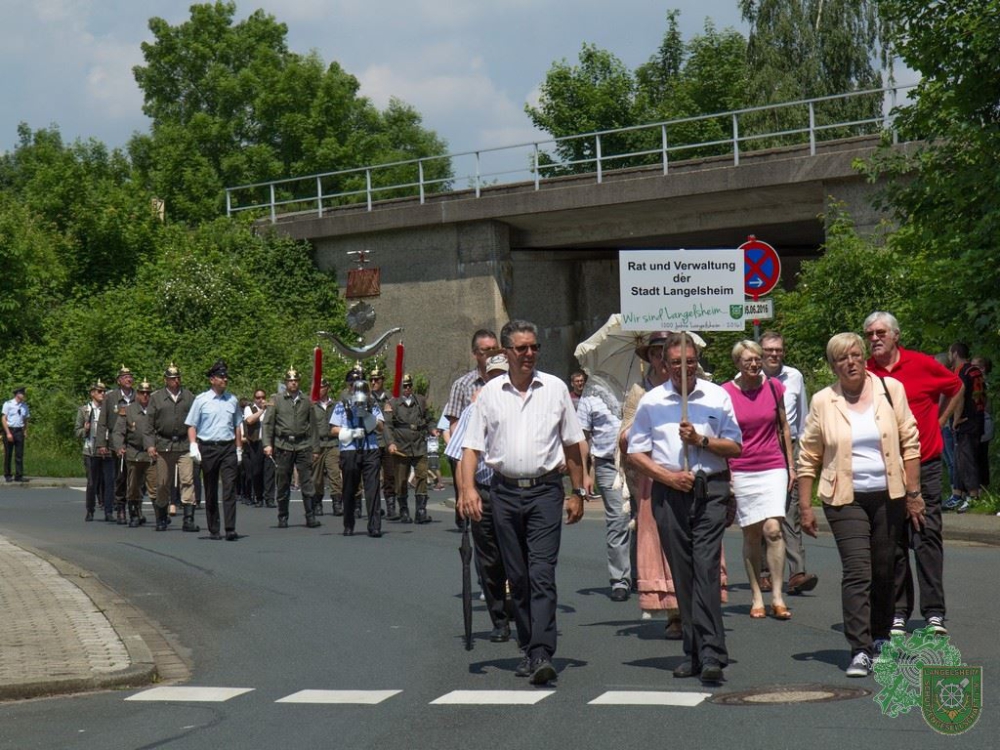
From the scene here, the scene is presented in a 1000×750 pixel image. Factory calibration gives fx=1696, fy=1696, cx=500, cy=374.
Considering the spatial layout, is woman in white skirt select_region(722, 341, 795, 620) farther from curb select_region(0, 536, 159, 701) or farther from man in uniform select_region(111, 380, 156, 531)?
man in uniform select_region(111, 380, 156, 531)

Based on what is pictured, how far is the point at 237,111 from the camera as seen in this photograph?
66188 mm

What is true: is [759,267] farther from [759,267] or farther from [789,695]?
[789,695]

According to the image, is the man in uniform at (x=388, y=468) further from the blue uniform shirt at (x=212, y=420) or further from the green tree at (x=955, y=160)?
the green tree at (x=955, y=160)

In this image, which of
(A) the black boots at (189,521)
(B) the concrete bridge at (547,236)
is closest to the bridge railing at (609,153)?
(B) the concrete bridge at (547,236)

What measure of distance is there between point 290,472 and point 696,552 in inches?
522

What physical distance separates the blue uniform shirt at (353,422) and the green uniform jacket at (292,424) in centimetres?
160

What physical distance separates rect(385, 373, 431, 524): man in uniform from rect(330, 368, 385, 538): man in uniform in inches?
60.0

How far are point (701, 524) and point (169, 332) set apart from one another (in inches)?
1424

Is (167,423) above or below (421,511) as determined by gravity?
above

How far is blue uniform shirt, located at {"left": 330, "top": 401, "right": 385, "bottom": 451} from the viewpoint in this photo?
19.5m

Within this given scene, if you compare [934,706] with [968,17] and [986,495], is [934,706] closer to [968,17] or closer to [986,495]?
[986,495]

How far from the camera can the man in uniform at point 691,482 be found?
8.55 metres

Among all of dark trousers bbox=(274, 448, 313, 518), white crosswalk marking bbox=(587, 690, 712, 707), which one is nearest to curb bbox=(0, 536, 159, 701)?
white crosswalk marking bbox=(587, 690, 712, 707)

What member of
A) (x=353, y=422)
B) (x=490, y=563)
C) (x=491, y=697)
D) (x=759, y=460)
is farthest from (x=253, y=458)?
(x=491, y=697)
